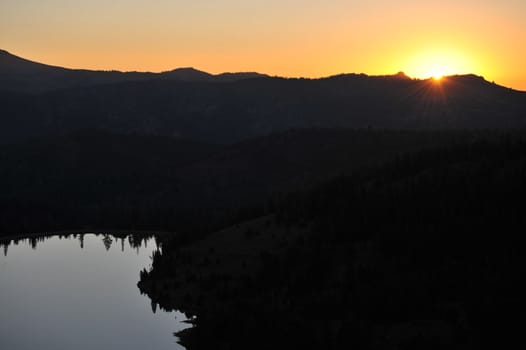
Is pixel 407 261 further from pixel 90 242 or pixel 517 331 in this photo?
pixel 90 242

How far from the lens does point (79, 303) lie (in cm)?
8675

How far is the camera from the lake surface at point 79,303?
70.8 meters

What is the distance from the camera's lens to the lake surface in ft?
232

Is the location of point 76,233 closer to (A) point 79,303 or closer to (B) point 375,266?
(A) point 79,303

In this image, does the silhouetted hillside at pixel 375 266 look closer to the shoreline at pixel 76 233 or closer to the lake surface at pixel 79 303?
the lake surface at pixel 79 303

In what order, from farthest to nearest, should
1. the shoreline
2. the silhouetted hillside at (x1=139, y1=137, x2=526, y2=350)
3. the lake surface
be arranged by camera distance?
the shoreline, the lake surface, the silhouetted hillside at (x1=139, y1=137, x2=526, y2=350)

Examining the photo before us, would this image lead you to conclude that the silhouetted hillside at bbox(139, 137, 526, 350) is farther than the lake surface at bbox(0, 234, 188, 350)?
No

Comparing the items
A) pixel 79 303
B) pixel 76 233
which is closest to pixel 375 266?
pixel 79 303

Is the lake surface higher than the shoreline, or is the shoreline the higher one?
the shoreline

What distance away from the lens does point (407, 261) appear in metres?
74.8

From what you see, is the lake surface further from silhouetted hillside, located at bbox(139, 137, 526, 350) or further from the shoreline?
the shoreline

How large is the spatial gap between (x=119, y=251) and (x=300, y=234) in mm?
47955

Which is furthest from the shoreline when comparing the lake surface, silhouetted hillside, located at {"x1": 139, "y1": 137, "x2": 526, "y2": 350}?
silhouetted hillside, located at {"x1": 139, "y1": 137, "x2": 526, "y2": 350}

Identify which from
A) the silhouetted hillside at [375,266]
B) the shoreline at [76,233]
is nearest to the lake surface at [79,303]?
the silhouetted hillside at [375,266]
